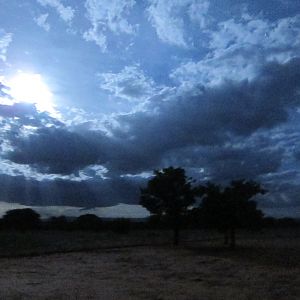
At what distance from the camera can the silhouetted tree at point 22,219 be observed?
10075cm

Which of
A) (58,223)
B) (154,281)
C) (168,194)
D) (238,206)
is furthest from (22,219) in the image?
(154,281)

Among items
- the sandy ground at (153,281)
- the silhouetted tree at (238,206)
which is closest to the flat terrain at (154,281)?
the sandy ground at (153,281)

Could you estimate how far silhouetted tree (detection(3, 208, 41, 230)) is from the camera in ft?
331

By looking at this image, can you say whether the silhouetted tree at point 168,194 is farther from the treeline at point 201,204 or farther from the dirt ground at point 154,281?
the dirt ground at point 154,281

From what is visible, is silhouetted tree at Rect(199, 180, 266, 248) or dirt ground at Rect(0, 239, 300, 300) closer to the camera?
dirt ground at Rect(0, 239, 300, 300)

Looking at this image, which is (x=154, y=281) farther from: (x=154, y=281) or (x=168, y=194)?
(x=168, y=194)

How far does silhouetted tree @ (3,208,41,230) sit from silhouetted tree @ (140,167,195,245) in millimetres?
58602

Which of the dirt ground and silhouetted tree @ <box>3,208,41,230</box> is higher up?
silhouetted tree @ <box>3,208,41,230</box>

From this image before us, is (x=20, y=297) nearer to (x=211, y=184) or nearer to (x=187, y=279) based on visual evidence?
(x=187, y=279)

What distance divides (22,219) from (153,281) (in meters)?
89.4

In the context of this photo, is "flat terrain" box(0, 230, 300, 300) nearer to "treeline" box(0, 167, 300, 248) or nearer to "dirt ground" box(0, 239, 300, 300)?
"dirt ground" box(0, 239, 300, 300)

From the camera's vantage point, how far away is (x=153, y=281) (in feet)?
65.4

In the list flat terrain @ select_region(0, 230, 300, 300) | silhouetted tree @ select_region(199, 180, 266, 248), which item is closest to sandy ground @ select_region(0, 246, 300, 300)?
flat terrain @ select_region(0, 230, 300, 300)

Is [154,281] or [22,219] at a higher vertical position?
[22,219]
